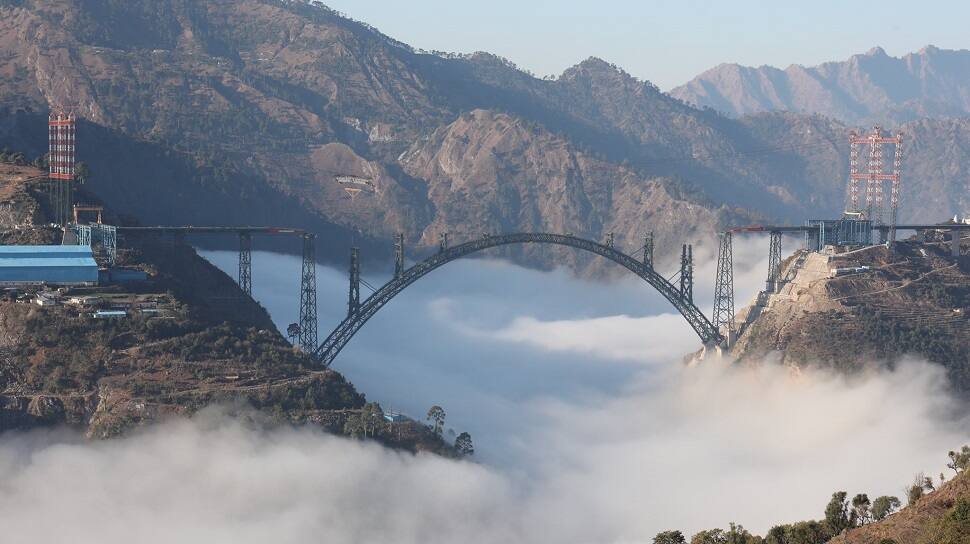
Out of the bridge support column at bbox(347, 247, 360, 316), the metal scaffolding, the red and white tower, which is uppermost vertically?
the red and white tower

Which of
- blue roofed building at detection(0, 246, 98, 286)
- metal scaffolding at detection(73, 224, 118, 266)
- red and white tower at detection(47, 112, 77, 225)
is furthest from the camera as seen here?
red and white tower at detection(47, 112, 77, 225)

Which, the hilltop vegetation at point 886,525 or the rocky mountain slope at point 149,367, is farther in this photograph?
the rocky mountain slope at point 149,367

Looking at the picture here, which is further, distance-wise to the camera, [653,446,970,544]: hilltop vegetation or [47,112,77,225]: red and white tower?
[47,112,77,225]: red and white tower

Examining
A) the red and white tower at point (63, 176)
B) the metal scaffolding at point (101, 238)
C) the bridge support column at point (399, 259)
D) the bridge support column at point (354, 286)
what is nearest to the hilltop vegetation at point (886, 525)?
the bridge support column at point (354, 286)

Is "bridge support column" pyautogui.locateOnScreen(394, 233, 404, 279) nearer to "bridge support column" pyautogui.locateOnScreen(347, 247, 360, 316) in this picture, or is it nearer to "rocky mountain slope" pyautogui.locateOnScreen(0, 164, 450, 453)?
"bridge support column" pyautogui.locateOnScreen(347, 247, 360, 316)

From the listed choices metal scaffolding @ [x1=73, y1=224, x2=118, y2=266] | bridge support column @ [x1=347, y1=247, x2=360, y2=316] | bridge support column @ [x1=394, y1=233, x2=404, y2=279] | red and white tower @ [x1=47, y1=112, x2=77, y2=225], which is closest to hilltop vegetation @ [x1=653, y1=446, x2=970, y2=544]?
bridge support column @ [x1=347, y1=247, x2=360, y2=316]

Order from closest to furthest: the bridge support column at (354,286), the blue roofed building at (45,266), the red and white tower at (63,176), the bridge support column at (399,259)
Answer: the blue roofed building at (45,266)
the red and white tower at (63,176)
the bridge support column at (354,286)
the bridge support column at (399,259)

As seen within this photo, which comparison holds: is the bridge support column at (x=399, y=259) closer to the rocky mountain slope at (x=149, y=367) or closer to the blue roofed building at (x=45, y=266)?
the rocky mountain slope at (x=149, y=367)

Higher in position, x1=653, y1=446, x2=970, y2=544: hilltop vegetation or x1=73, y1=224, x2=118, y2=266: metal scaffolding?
x1=73, y1=224, x2=118, y2=266: metal scaffolding
